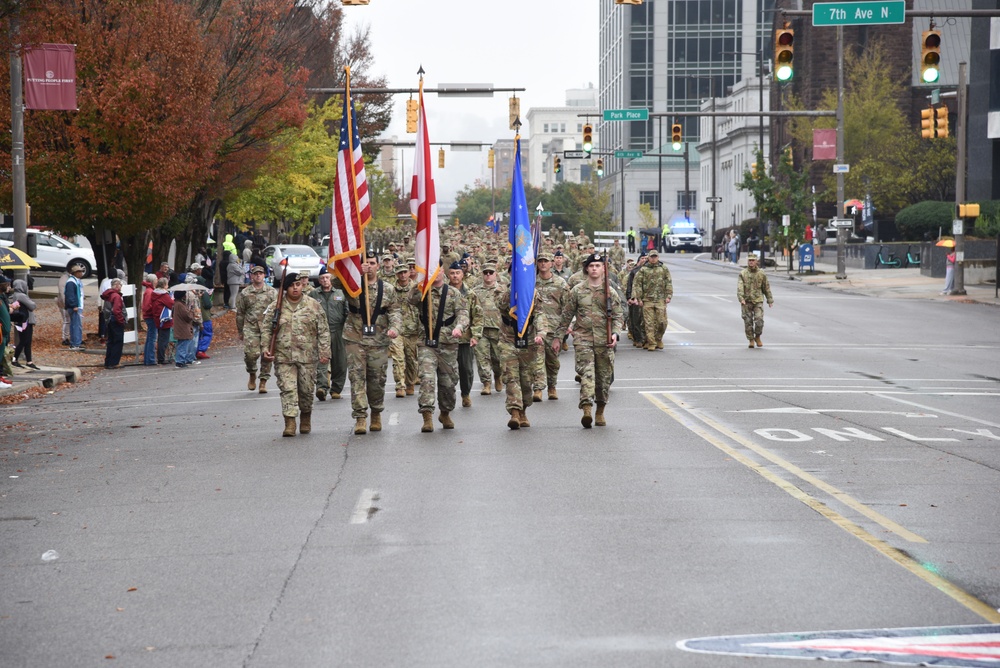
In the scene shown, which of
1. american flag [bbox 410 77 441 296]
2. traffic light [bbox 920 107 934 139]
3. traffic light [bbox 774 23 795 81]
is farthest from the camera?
traffic light [bbox 920 107 934 139]

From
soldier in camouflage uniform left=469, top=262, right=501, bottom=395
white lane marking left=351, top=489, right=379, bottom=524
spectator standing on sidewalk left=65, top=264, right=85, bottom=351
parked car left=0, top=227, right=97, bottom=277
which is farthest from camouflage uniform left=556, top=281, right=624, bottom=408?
parked car left=0, top=227, right=97, bottom=277

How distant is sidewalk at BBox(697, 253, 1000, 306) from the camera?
4269cm

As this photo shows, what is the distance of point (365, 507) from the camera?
10.3 m

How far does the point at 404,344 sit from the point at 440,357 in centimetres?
397

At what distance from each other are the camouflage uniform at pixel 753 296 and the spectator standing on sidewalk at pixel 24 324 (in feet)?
42.4

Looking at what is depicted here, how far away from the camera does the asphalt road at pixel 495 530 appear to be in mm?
6809

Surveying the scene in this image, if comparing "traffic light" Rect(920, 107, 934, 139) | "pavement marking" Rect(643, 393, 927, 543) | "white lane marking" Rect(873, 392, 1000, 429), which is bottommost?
"white lane marking" Rect(873, 392, 1000, 429)

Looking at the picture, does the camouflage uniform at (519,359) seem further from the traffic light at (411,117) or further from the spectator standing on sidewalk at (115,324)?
the traffic light at (411,117)

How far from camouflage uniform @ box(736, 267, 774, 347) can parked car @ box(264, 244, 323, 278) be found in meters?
21.5

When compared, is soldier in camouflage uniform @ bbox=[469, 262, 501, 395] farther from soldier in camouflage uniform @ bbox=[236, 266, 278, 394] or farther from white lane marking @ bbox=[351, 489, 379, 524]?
white lane marking @ bbox=[351, 489, 379, 524]

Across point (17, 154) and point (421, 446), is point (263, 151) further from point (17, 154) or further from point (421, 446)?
point (421, 446)

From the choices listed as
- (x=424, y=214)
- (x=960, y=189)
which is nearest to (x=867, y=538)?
(x=424, y=214)

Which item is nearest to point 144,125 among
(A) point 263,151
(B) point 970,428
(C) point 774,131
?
(A) point 263,151

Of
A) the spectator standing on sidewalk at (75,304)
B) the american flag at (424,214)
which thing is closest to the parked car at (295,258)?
the spectator standing on sidewalk at (75,304)
